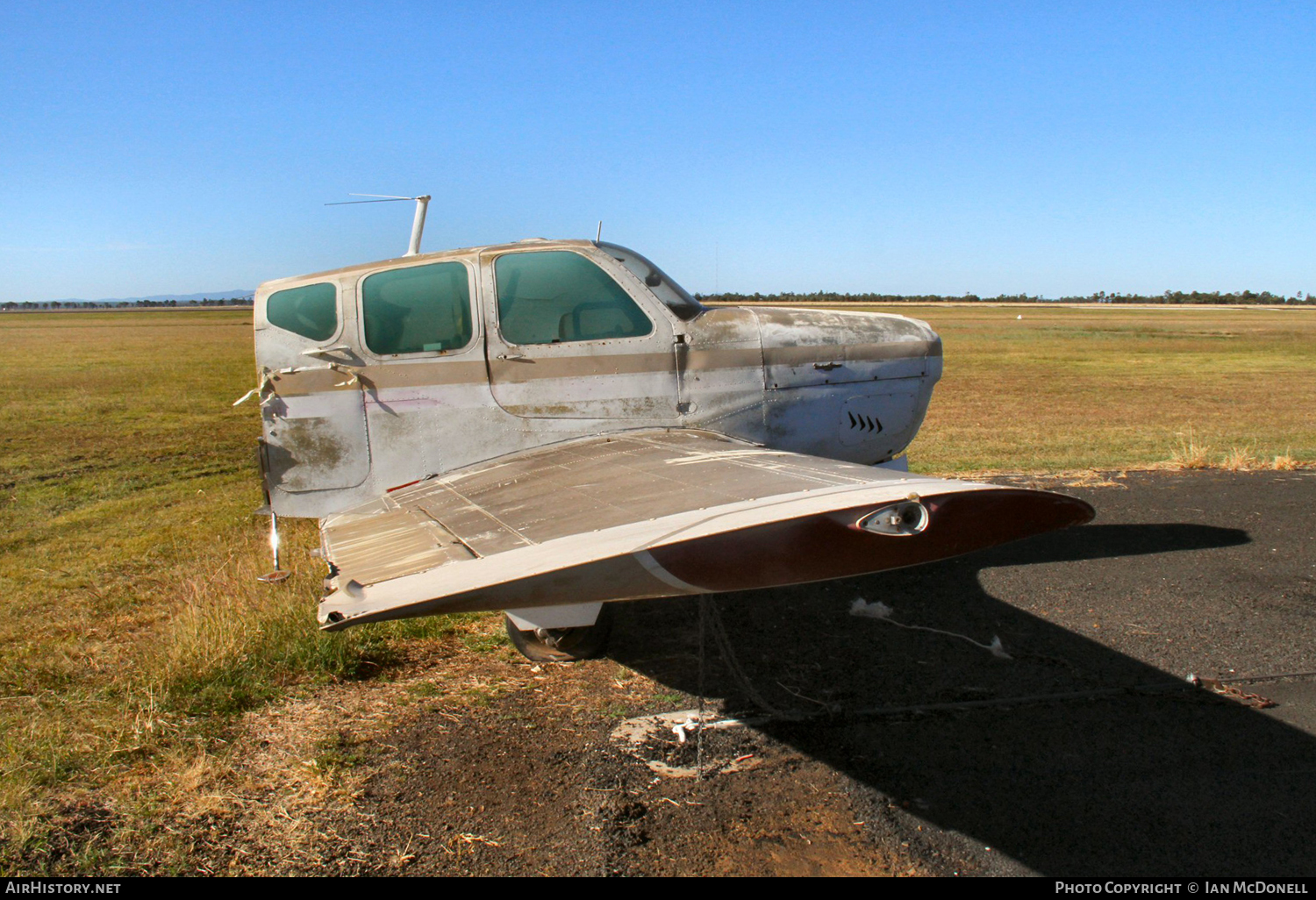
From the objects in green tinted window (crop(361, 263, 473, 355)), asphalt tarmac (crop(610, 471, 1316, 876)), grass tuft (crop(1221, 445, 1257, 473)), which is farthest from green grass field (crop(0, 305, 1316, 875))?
asphalt tarmac (crop(610, 471, 1316, 876))

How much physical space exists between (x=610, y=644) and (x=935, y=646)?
6.63ft

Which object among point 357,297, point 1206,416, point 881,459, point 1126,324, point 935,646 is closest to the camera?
point 935,646

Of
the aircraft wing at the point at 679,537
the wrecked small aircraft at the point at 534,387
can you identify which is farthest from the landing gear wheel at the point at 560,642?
the aircraft wing at the point at 679,537

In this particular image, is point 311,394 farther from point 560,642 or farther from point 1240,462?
point 1240,462

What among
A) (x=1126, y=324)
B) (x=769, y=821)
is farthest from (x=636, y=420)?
(x=1126, y=324)

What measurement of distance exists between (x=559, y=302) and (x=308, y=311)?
1.64 metres

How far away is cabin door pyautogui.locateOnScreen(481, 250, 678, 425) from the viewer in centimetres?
535

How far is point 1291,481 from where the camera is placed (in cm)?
909

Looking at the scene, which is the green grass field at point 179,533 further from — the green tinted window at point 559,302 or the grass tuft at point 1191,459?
the green tinted window at point 559,302

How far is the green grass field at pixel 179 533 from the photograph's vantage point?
394 cm

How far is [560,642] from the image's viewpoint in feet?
16.3

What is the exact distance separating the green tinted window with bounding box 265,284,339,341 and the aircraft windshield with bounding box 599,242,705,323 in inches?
71.5

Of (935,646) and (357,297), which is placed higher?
(357,297)
